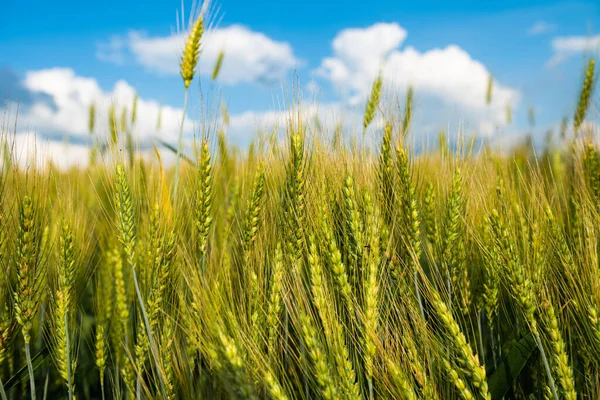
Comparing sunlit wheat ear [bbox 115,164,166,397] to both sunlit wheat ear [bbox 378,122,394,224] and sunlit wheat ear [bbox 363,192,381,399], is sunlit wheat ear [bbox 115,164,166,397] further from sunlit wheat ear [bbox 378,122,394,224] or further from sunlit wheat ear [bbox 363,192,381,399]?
sunlit wheat ear [bbox 378,122,394,224]

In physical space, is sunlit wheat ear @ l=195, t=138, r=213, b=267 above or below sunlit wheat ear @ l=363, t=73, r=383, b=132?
below

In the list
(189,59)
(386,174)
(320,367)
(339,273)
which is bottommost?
(320,367)

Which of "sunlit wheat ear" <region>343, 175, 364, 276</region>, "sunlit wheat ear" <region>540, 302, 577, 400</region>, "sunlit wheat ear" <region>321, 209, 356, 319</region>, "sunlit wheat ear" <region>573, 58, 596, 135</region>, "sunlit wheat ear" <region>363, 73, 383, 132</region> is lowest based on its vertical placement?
"sunlit wheat ear" <region>540, 302, 577, 400</region>

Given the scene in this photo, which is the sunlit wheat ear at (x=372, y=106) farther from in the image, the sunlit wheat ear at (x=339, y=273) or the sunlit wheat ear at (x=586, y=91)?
the sunlit wheat ear at (x=339, y=273)

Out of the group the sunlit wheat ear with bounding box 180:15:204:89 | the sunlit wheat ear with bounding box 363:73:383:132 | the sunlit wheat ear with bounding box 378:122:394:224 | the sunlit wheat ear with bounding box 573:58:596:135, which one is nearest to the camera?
the sunlit wheat ear with bounding box 378:122:394:224

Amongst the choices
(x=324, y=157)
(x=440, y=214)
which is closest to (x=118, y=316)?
(x=324, y=157)

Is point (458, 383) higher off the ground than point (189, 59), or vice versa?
point (189, 59)

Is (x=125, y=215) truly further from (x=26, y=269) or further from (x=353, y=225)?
(x=353, y=225)

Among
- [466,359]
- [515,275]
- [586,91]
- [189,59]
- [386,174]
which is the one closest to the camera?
[466,359]

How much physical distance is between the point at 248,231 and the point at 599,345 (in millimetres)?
1036

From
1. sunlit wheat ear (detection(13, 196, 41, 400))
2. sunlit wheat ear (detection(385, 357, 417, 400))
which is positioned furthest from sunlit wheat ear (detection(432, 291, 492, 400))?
sunlit wheat ear (detection(13, 196, 41, 400))

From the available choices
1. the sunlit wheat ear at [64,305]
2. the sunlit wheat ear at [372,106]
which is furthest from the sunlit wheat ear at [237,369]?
the sunlit wheat ear at [372,106]

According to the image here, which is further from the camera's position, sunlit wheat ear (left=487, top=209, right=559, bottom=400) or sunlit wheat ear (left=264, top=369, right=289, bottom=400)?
sunlit wheat ear (left=487, top=209, right=559, bottom=400)

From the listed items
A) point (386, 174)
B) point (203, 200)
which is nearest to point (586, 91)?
point (386, 174)
